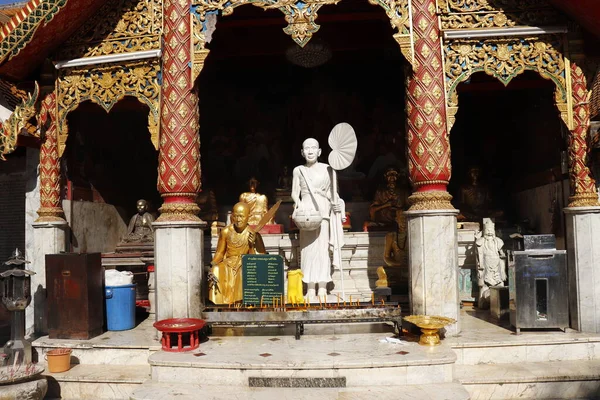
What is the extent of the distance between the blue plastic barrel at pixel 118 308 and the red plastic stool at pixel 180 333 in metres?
1.45

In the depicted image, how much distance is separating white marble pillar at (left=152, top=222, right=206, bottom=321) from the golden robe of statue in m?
0.73

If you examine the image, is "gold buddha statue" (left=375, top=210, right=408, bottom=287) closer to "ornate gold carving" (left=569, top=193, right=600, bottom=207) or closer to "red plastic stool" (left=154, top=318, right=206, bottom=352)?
"ornate gold carving" (left=569, top=193, right=600, bottom=207)

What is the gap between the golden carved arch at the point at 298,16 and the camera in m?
7.26

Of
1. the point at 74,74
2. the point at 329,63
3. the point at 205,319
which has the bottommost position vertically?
the point at 205,319

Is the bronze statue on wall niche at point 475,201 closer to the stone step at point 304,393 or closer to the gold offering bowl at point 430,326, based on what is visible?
the gold offering bowl at point 430,326

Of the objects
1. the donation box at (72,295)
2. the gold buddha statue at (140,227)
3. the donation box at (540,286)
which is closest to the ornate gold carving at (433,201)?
the donation box at (540,286)

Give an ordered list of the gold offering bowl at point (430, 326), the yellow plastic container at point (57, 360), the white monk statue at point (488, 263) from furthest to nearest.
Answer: the white monk statue at point (488, 263)
the yellow plastic container at point (57, 360)
the gold offering bowl at point (430, 326)

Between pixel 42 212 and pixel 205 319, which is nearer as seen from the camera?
pixel 205 319

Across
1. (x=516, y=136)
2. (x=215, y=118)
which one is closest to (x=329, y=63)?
(x=215, y=118)

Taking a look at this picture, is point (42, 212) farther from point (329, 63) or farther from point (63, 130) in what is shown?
point (329, 63)

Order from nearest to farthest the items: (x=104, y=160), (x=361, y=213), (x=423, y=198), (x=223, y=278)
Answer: (x=423, y=198), (x=223, y=278), (x=104, y=160), (x=361, y=213)

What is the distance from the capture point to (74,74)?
8.16 metres

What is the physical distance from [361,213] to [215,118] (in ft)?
13.3

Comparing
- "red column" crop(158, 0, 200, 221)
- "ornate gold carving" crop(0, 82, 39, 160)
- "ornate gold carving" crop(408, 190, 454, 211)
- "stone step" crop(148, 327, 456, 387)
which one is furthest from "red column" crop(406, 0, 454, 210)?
"ornate gold carving" crop(0, 82, 39, 160)
